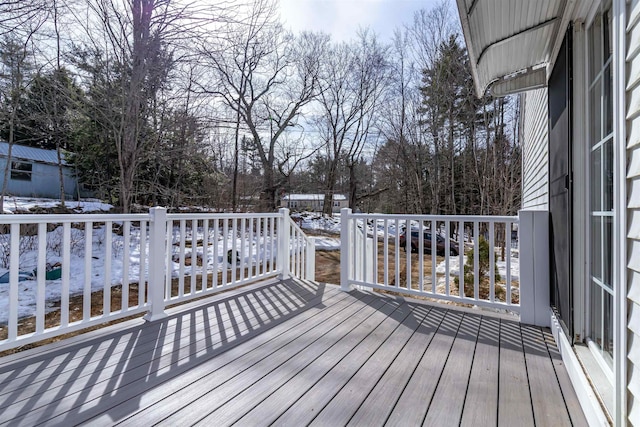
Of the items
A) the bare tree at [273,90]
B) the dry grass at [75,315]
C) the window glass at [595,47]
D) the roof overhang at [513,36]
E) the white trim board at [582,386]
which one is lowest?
the dry grass at [75,315]

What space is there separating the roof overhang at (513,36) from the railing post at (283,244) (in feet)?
8.63

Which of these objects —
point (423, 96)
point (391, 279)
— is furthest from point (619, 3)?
point (423, 96)

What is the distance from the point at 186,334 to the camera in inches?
91.3

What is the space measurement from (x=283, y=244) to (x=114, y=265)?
15.3 ft

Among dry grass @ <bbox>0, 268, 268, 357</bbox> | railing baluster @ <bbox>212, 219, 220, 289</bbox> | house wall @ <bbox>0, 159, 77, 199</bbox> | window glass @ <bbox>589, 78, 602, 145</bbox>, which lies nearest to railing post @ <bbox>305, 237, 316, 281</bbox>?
dry grass @ <bbox>0, 268, 268, 357</bbox>

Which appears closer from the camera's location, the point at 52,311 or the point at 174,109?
the point at 52,311

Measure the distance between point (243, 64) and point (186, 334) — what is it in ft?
43.4

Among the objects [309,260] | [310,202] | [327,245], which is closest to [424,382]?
[309,260]

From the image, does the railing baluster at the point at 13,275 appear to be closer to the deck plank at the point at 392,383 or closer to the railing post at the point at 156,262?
the railing post at the point at 156,262

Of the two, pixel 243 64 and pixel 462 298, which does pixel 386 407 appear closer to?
pixel 462 298

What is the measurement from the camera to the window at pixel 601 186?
1.40m

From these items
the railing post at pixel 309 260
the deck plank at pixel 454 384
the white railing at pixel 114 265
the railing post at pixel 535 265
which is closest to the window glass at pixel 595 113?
the railing post at pixel 535 265

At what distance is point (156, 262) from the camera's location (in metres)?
2.60

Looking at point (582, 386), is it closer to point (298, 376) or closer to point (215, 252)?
point (298, 376)
